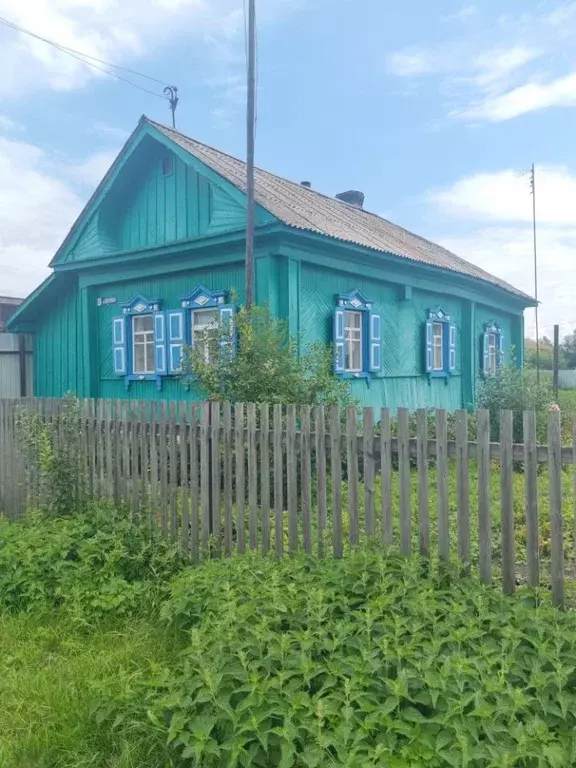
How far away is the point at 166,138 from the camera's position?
10281mm

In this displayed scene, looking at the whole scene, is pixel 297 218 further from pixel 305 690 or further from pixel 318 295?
pixel 305 690

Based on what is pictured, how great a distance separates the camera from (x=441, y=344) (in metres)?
14.5

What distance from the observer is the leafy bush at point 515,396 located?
417 inches

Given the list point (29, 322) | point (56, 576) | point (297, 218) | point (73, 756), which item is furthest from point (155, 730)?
point (29, 322)

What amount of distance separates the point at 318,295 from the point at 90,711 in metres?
7.96

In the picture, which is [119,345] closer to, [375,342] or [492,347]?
[375,342]

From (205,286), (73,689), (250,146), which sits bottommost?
(73,689)

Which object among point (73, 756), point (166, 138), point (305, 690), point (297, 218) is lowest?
point (73, 756)

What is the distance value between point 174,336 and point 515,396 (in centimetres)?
609

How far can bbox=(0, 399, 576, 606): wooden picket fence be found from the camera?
370cm

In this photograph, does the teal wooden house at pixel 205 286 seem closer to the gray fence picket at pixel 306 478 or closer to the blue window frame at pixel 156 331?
the blue window frame at pixel 156 331

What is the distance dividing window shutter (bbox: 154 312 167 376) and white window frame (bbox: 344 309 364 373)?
129 inches

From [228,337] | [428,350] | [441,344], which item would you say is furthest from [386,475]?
[441,344]

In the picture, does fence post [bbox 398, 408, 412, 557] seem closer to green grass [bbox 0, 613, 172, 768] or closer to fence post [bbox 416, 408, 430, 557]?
fence post [bbox 416, 408, 430, 557]
